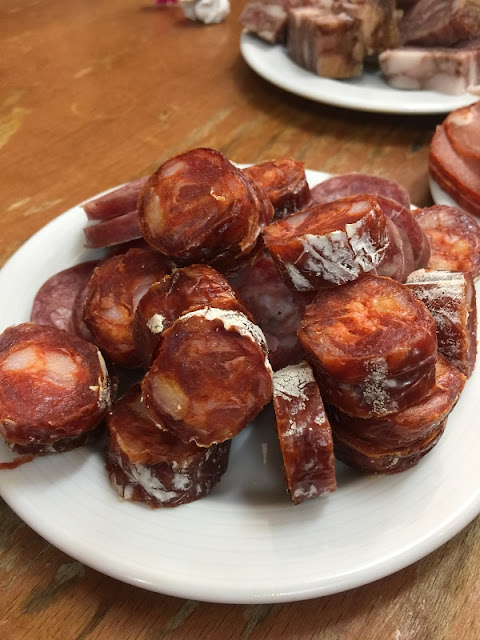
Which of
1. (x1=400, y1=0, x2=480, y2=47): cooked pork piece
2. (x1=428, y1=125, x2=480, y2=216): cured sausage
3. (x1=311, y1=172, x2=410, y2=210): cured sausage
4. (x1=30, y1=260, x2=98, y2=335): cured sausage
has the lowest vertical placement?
(x1=428, y1=125, x2=480, y2=216): cured sausage

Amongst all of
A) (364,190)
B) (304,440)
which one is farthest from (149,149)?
(304,440)

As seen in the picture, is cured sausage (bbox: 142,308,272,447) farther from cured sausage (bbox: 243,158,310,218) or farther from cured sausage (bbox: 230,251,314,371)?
cured sausage (bbox: 243,158,310,218)

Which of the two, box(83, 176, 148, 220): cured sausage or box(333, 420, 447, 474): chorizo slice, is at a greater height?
box(83, 176, 148, 220): cured sausage

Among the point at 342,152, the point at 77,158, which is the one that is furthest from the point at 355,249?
the point at 77,158

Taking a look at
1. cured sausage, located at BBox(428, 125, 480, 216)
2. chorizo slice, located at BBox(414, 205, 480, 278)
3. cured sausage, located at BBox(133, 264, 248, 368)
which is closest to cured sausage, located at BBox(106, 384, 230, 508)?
cured sausage, located at BBox(133, 264, 248, 368)

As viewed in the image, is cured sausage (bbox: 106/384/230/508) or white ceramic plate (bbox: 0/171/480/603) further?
cured sausage (bbox: 106/384/230/508)

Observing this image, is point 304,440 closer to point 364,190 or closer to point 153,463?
point 153,463
